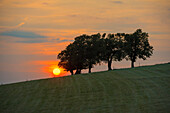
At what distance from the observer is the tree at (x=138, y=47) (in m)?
102

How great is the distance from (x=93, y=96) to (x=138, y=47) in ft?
227

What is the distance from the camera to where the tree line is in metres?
103

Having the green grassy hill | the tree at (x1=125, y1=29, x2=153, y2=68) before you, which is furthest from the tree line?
the green grassy hill

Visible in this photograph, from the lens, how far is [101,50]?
103625 mm

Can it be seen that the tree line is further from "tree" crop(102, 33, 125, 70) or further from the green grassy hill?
the green grassy hill

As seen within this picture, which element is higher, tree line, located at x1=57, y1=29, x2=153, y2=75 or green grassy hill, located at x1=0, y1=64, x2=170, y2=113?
tree line, located at x1=57, y1=29, x2=153, y2=75

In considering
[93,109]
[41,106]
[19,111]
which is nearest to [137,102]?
[93,109]

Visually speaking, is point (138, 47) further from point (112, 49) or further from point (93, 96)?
point (93, 96)

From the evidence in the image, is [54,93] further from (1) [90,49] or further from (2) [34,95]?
(1) [90,49]

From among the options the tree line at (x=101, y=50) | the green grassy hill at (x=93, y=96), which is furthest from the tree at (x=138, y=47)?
the green grassy hill at (x=93, y=96)

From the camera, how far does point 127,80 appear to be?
4875 cm

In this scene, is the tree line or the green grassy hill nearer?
the green grassy hill

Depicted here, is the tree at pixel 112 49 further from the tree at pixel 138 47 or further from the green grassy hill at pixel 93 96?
the green grassy hill at pixel 93 96

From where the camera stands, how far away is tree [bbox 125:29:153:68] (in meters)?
102
